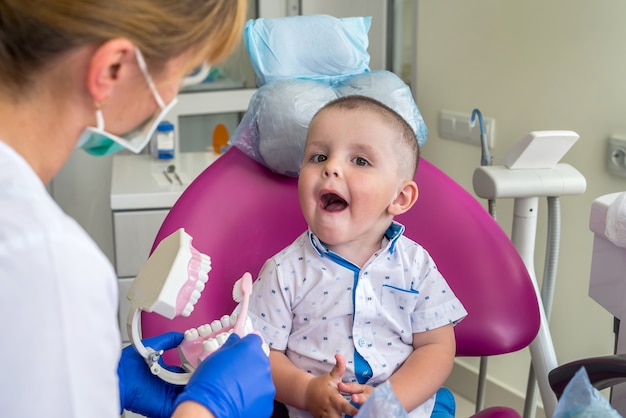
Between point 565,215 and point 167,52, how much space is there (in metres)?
1.65

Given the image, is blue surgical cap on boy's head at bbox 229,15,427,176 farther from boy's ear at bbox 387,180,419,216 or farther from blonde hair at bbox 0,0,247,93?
blonde hair at bbox 0,0,247,93

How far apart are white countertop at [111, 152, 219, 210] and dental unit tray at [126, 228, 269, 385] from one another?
1109 mm

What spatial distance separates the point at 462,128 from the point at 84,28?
6.40 ft

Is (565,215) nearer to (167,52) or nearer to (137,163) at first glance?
(137,163)

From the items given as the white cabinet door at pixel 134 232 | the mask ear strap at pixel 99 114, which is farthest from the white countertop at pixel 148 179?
the mask ear strap at pixel 99 114

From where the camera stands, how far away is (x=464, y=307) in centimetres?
154

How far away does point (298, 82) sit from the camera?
1.59 meters

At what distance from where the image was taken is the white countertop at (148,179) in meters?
2.31

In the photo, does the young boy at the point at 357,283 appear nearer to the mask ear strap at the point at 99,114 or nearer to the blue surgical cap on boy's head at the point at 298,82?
the blue surgical cap on boy's head at the point at 298,82

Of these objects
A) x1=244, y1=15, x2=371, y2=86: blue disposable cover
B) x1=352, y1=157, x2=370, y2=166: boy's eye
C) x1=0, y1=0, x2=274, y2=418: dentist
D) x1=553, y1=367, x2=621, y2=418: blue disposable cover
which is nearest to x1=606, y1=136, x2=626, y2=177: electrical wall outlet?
x1=244, y1=15, x2=371, y2=86: blue disposable cover

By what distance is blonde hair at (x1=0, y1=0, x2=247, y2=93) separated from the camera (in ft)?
2.65

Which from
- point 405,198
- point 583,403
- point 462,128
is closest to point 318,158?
point 405,198

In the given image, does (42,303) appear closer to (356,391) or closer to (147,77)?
(147,77)

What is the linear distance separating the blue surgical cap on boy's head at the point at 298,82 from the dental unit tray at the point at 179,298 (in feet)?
1.25
